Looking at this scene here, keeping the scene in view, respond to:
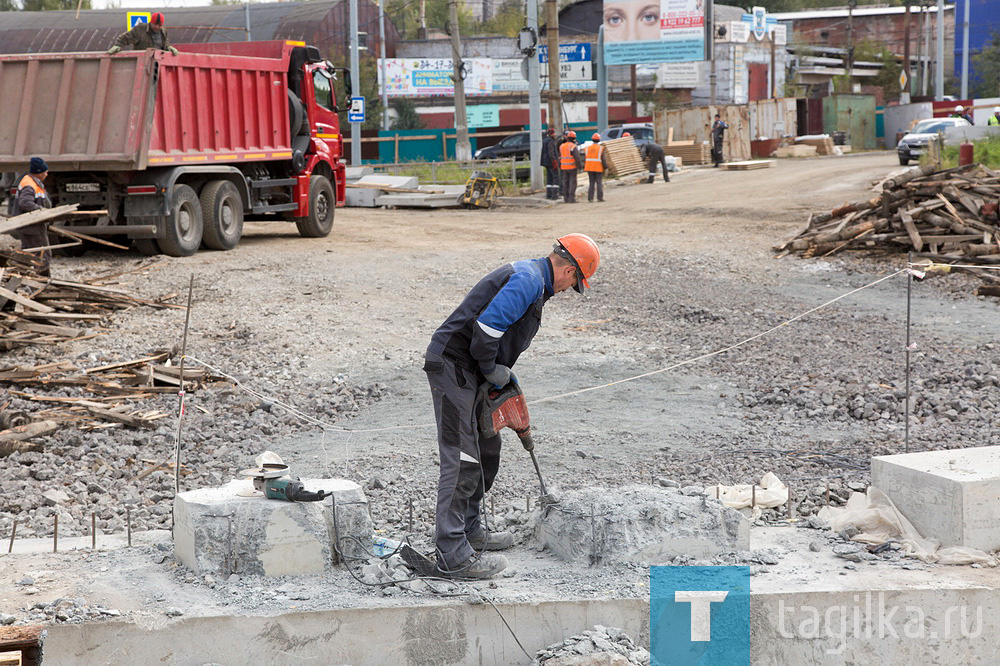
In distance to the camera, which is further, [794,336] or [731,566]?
[794,336]

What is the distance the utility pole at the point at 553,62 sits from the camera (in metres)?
27.7

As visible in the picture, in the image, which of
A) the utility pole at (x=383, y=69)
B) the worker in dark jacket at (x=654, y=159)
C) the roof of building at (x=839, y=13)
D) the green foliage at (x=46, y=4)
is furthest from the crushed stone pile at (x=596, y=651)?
the green foliage at (x=46, y=4)

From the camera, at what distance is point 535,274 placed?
505 centimetres

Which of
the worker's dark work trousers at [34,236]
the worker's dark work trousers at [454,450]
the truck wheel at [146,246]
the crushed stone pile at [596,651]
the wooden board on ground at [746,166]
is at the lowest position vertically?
the crushed stone pile at [596,651]

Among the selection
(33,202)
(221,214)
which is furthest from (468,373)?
(221,214)

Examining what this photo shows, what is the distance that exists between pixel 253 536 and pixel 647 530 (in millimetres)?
1958

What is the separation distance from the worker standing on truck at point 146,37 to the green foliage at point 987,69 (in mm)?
55338

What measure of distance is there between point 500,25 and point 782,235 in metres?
59.1

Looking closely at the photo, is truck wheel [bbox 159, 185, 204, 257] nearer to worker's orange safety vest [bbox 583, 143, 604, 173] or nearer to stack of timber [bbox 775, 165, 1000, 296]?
stack of timber [bbox 775, 165, 1000, 296]

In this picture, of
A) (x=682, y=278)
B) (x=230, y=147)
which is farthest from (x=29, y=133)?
(x=682, y=278)

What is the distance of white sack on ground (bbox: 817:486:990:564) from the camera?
208 inches

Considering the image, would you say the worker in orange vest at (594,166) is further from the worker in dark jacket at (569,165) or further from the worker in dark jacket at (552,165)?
the worker in dark jacket at (552,165)

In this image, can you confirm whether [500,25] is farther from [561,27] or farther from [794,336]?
[794,336]

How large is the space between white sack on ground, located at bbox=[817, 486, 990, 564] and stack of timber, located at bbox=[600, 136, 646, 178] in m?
26.3
